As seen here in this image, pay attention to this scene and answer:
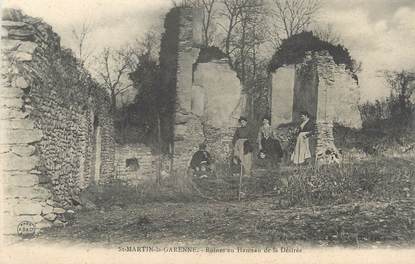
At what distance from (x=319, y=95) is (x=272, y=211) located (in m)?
1.95

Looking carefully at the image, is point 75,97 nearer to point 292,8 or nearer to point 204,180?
point 204,180

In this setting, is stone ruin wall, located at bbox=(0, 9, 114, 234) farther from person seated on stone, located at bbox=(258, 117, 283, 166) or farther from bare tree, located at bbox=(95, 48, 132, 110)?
person seated on stone, located at bbox=(258, 117, 283, 166)

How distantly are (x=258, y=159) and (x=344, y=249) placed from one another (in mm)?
1682

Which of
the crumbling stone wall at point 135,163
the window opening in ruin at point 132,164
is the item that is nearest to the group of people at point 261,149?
the crumbling stone wall at point 135,163

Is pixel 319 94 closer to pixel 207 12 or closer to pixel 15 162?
pixel 207 12

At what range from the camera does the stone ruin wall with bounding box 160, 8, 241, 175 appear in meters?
7.05

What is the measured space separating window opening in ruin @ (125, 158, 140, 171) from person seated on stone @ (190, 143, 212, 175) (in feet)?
2.44

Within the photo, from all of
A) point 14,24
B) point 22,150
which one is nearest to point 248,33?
point 14,24

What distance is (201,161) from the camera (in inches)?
277

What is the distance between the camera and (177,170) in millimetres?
6922

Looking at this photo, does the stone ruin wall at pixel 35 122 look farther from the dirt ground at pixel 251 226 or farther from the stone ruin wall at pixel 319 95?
the stone ruin wall at pixel 319 95

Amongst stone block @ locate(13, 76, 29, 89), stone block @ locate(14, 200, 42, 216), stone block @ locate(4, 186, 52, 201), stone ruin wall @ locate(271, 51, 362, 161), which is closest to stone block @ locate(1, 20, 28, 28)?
stone block @ locate(13, 76, 29, 89)

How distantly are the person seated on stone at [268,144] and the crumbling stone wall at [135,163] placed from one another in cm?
145

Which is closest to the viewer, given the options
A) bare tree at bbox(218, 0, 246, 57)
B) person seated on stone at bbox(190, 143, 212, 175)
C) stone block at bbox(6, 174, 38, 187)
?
stone block at bbox(6, 174, 38, 187)
